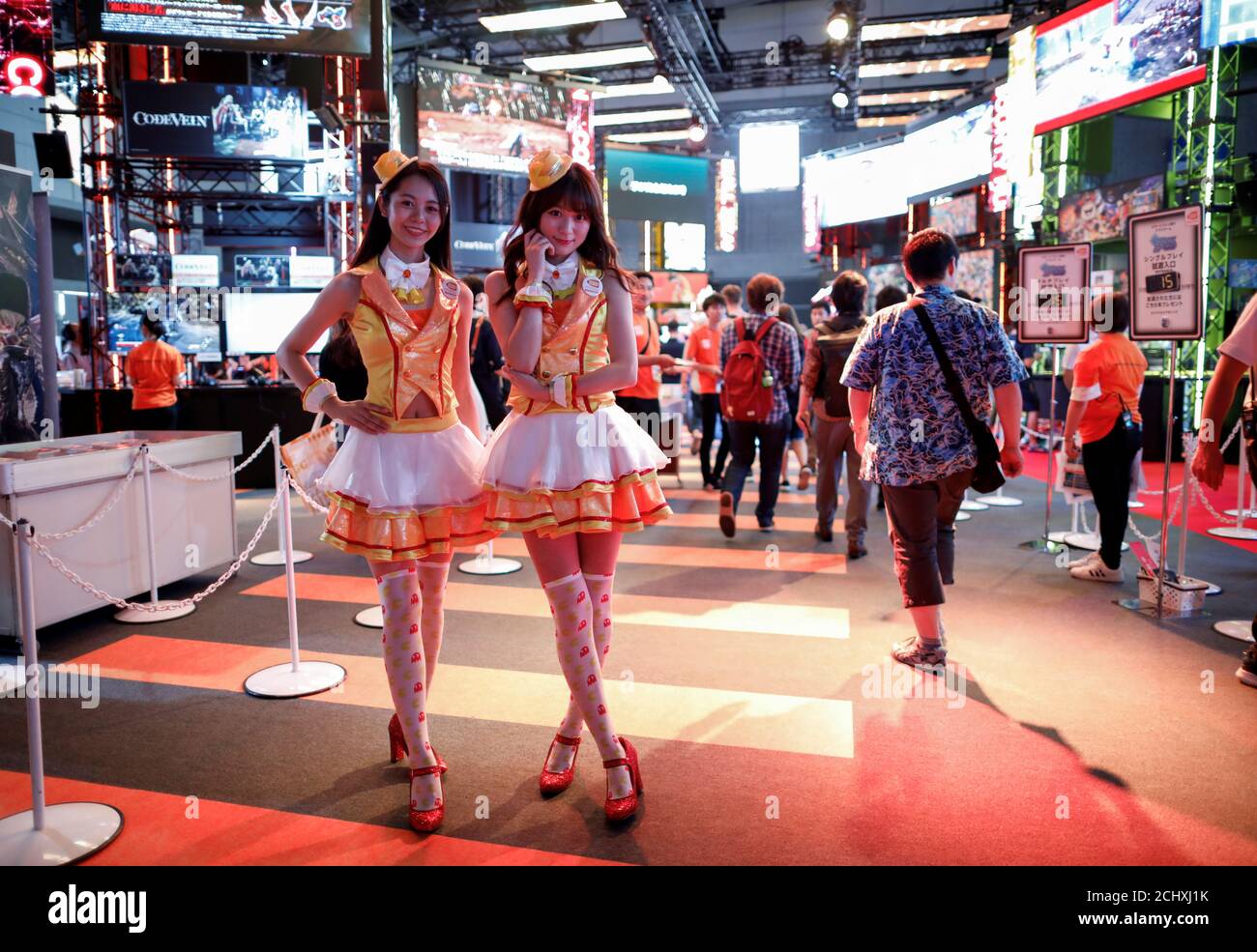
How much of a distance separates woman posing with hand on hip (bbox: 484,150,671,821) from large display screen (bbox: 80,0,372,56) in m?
7.13

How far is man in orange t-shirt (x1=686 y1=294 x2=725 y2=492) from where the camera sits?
8.70 metres

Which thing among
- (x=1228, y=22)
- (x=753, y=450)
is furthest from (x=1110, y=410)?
(x=1228, y=22)

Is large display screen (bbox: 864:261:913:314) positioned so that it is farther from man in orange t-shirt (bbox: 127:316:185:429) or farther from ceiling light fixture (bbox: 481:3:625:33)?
man in orange t-shirt (bbox: 127:316:185:429)

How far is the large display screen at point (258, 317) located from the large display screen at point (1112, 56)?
10735mm

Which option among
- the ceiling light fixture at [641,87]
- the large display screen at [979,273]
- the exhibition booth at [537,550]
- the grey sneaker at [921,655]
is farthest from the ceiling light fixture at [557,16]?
the grey sneaker at [921,655]

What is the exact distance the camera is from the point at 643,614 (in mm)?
4781

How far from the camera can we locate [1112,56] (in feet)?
38.6

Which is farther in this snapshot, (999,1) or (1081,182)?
(1081,182)

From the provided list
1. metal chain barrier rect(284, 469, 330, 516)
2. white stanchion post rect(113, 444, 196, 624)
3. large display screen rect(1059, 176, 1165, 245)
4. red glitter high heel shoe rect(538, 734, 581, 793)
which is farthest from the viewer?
large display screen rect(1059, 176, 1165, 245)

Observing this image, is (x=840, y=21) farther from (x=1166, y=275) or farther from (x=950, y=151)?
(x=1166, y=275)

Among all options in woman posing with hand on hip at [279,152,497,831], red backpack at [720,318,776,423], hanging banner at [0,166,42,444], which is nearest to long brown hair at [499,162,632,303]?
woman posing with hand on hip at [279,152,497,831]
